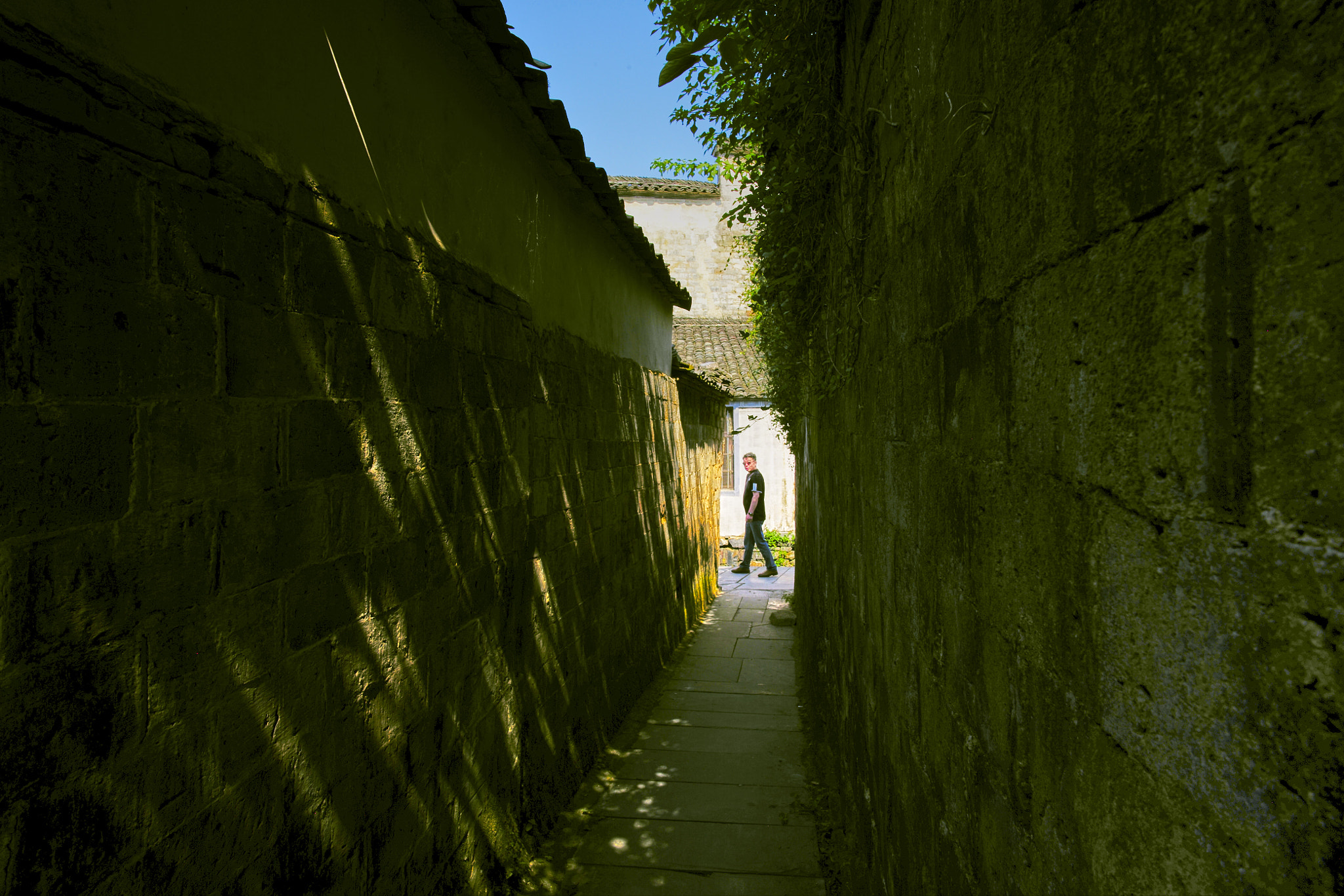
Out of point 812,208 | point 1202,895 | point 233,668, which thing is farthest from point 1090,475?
point 812,208

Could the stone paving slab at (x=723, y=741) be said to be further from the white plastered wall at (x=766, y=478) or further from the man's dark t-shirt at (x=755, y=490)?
the white plastered wall at (x=766, y=478)

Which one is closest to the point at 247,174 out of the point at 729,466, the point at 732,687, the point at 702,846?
the point at 702,846

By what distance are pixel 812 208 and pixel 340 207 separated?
7.85 ft

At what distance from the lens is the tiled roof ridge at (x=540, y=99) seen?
2.89 metres

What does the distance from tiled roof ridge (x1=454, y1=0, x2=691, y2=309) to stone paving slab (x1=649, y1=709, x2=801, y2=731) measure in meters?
3.88

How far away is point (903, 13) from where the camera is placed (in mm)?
1881

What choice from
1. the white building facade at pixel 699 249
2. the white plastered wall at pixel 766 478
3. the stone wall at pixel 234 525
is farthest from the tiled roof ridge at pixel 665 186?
the stone wall at pixel 234 525

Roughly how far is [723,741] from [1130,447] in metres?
4.93

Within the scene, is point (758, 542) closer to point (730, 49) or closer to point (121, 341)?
point (730, 49)

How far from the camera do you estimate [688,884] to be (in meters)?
3.47

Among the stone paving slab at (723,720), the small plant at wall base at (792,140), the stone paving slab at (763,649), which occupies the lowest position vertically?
the stone paving slab at (763,649)

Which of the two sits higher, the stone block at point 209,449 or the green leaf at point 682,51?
the green leaf at point 682,51

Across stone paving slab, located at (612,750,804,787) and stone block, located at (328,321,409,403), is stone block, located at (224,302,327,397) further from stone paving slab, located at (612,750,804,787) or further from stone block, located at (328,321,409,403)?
stone paving slab, located at (612,750,804,787)

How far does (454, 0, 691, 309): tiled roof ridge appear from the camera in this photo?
2.89 meters
